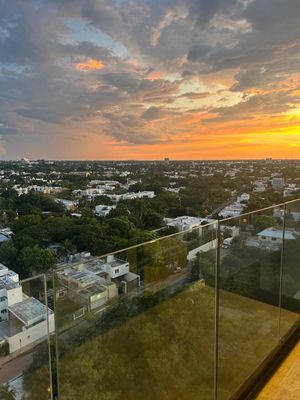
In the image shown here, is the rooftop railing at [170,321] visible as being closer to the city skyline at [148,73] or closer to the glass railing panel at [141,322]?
the glass railing panel at [141,322]

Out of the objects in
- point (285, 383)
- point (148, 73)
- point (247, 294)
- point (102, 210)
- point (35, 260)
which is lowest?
point (35, 260)

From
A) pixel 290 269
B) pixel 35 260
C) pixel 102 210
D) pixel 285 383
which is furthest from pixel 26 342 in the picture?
pixel 102 210

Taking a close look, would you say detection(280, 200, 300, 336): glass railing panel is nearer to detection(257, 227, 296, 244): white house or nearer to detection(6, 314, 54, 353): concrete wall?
detection(257, 227, 296, 244): white house

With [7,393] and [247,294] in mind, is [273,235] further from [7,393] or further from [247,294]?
[7,393]

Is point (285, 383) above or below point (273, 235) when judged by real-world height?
below

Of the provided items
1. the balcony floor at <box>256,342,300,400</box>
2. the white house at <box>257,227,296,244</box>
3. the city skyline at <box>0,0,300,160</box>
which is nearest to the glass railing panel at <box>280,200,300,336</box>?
the white house at <box>257,227,296,244</box>

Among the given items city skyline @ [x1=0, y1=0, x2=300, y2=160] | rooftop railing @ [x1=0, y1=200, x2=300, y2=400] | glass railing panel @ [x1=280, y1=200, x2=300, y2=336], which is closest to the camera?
rooftop railing @ [x1=0, y1=200, x2=300, y2=400]
